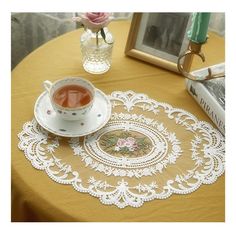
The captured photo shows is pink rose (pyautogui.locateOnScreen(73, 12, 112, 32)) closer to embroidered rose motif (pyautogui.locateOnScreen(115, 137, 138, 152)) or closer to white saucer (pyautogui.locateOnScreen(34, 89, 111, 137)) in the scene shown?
white saucer (pyautogui.locateOnScreen(34, 89, 111, 137))

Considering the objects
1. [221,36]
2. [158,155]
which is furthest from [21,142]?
[221,36]

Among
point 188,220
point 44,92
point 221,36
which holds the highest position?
point 221,36

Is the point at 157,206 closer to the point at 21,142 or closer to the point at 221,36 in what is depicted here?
the point at 21,142

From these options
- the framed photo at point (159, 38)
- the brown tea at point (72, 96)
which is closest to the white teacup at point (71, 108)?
the brown tea at point (72, 96)

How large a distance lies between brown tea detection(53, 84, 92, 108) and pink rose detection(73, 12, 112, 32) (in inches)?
8.1

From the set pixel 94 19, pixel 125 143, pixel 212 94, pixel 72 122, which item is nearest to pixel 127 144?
pixel 125 143

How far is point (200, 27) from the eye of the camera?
1.08 metres

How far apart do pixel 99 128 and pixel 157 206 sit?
274 mm

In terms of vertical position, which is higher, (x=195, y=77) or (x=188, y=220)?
(x=195, y=77)

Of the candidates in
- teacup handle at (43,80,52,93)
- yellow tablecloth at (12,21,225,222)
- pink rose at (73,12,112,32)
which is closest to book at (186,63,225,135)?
yellow tablecloth at (12,21,225,222)

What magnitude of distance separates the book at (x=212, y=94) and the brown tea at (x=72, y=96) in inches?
12.6

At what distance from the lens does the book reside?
3.85 feet

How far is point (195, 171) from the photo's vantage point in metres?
1.08

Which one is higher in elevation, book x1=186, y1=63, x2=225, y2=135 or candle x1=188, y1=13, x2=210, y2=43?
candle x1=188, y1=13, x2=210, y2=43
